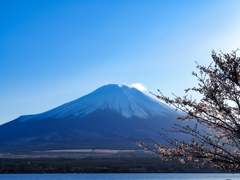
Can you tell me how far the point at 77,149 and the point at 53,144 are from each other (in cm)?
1584

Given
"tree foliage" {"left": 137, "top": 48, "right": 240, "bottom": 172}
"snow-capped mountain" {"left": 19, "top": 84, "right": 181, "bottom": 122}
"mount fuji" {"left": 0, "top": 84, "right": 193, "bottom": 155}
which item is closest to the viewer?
"tree foliage" {"left": 137, "top": 48, "right": 240, "bottom": 172}

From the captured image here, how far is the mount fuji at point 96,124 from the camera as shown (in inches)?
4675

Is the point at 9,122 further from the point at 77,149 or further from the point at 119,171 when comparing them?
the point at 119,171

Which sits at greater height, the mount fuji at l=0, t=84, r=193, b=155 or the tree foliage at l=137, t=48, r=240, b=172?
the mount fuji at l=0, t=84, r=193, b=155

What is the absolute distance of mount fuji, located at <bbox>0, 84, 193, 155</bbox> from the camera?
118750 millimetres

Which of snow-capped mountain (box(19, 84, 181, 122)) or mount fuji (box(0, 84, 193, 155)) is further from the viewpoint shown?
snow-capped mountain (box(19, 84, 181, 122))

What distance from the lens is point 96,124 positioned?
14312cm

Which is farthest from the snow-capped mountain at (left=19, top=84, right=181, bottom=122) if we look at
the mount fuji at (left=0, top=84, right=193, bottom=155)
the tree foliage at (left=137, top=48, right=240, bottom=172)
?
the tree foliage at (left=137, top=48, right=240, bottom=172)

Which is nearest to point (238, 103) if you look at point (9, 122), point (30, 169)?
point (30, 169)

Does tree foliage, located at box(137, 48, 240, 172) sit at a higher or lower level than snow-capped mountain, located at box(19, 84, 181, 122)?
lower

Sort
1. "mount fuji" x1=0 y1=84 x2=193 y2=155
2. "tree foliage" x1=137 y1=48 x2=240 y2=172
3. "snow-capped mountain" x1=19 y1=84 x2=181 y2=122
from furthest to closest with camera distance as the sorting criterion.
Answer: "snow-capped mountain" x1=19 y1=84 x2=181 y2=122, "mount fuji" x1=0 y1=84 x2=193 y2=155, "tree foliage" x1=137 y1=48 x2=240 y2=172

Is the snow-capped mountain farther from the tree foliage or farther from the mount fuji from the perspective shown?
the tree foliage

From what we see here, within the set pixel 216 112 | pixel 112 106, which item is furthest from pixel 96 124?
pixel 216 112

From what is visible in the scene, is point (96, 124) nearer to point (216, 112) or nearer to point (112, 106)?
point (112, 106)
